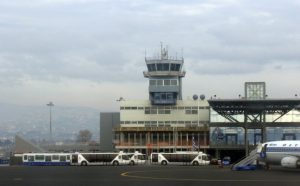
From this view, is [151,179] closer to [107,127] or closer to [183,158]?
[183,158]

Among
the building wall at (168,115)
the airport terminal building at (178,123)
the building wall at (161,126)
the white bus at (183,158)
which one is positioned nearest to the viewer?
the white bus at (183,158)

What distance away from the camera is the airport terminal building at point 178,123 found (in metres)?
141

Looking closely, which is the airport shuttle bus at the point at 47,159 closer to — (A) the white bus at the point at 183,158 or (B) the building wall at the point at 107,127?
(A) the white bus at the point at 183,158

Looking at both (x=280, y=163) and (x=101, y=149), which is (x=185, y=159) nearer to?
(x=280, y=163)

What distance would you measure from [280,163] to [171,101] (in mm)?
71557

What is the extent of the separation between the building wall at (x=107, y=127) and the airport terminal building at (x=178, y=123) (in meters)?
3.71

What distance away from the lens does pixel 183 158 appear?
107250 mm

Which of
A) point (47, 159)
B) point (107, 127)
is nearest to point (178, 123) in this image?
point (107, 127)

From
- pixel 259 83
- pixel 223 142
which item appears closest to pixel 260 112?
pixel 259 83

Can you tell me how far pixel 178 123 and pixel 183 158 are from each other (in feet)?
143

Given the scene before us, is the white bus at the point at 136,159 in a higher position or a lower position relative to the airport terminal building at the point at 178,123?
lower

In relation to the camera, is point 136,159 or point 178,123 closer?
point 136,159

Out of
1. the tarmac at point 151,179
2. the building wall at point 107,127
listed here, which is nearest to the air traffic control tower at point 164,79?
the building wall at point 107,127

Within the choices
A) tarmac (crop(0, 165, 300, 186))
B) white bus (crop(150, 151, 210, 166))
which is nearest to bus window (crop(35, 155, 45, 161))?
white bus (crop(150, 151, 210, 166))
